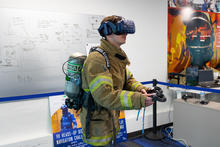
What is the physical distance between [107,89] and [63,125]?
1.83 metres

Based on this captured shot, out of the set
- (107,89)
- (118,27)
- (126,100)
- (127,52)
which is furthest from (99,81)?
(127,52)

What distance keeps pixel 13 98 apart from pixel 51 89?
53 centimetres

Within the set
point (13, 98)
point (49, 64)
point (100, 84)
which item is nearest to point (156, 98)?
point (100, 84)

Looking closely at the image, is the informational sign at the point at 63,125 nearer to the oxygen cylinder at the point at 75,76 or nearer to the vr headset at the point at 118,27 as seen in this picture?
the oxygen cylinder at the point at 75,76

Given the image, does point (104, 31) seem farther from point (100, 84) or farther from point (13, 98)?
point (13, 98)

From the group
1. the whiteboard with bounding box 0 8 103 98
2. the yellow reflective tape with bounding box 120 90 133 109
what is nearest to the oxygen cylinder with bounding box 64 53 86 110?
the yellow reflective tape with bounding box 120 90 133 109

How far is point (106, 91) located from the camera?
1227 mm

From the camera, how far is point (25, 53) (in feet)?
8.34

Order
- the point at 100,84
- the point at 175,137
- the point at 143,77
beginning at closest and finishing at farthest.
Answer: the point at 100,84 < the point at 175,137 < the point at 143,77

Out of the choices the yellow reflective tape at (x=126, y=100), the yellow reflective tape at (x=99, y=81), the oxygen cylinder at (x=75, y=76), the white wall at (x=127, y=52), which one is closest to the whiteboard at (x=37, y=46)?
the white wall at (x=127, y=52)

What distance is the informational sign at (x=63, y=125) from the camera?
2725 mm

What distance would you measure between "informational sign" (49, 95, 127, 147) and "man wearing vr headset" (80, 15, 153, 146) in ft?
4.55

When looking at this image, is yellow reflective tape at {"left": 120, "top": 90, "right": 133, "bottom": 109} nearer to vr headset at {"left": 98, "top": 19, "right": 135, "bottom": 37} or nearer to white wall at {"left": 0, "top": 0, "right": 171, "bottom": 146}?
vr headset at {"left": 98, "top": 19, "right": 135, "bottom": 37}

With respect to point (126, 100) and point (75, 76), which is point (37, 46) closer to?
point (75, 76)
